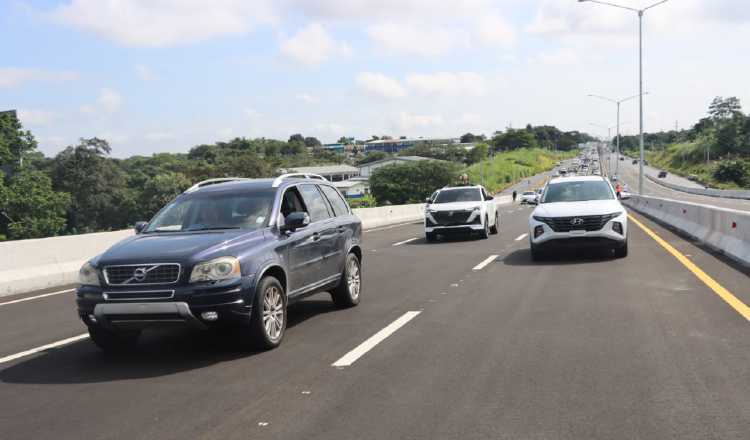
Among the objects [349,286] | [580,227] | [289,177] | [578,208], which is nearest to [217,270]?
[289,177]

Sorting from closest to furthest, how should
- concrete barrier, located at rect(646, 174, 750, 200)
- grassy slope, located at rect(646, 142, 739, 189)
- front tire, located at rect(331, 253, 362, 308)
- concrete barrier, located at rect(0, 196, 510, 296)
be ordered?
front tire, located at rect(331, 253, 362, 308)
concrete barrier, located at rect(0, 196, 510, 296)
concrete barrier, located at rect(646, 174, 750, 200)
grassy slope, located at rect(646, 142, 739, 189)

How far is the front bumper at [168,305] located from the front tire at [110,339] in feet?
1.14

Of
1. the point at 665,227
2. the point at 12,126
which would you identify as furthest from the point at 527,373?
the point at 12,126

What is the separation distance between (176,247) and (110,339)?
1210mm

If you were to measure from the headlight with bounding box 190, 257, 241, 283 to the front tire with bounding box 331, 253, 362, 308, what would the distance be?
2743mm

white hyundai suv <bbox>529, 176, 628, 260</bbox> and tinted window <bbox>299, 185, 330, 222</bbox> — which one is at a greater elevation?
tinted window <bbox>299, 185, 330, 222</bbox>

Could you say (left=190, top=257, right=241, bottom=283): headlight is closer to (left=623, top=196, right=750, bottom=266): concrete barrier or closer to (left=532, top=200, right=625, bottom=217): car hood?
(left=532, top=200, right=625, bottom=217): car hood

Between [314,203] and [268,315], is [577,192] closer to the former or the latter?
[314,203]

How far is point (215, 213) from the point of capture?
793 cm

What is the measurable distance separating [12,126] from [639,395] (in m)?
69.1

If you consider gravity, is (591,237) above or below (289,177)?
below

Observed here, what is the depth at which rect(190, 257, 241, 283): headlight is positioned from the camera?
6.54 meters

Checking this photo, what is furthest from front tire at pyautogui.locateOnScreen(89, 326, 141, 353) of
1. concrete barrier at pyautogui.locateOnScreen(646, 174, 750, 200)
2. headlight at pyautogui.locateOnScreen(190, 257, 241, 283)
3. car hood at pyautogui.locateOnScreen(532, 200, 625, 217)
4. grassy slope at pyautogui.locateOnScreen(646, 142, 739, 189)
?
grassy slope at pyautogui.locateOnScreen(646, 142, 739, 189)

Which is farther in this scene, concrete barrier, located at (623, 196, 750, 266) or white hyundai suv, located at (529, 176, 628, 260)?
white hyundai suv, located at (529, 176, 628, 260)
